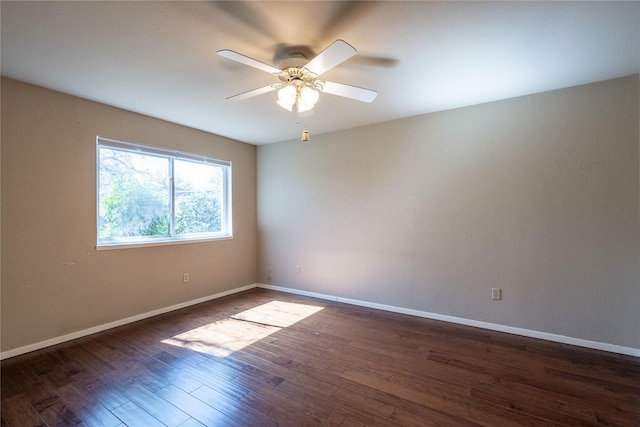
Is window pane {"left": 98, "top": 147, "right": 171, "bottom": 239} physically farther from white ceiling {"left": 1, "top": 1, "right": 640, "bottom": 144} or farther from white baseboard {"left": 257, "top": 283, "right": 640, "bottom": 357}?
white baseboard {"left": 257, "top": 283, "right": 640, "bottom": 357}

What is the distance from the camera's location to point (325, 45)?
1952mm

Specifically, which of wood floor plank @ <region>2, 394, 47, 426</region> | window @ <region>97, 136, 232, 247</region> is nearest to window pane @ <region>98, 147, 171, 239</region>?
window @ <region>97, 136, 232, 247</region>

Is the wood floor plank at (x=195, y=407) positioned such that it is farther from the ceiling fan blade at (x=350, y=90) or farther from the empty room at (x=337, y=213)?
the ceiling fan blade at (x=350, y=90)

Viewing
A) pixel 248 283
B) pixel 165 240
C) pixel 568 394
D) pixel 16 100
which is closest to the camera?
pixel 568 394

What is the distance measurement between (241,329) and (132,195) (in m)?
1.94

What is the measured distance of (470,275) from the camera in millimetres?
3047

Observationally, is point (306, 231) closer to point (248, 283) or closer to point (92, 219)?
point (248, 283)

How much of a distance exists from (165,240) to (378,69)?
10.0 feet

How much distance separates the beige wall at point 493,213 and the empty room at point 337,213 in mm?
19

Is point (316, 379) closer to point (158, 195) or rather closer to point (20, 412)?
point (20, 412)

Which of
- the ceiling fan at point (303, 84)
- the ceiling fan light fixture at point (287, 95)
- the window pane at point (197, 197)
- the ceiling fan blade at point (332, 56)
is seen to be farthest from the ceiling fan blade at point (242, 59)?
the window pane at point (197, 197)

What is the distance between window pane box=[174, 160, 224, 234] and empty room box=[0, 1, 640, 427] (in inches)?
1.8

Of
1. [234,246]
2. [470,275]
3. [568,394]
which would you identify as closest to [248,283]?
[234,246]

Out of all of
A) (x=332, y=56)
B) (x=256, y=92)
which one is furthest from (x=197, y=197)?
(x=332, y=56)
